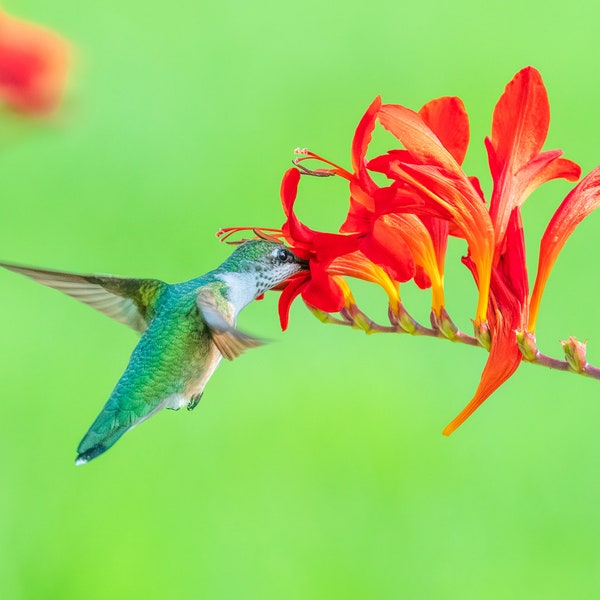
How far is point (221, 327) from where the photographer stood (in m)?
1.00

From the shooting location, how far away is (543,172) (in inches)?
40.1

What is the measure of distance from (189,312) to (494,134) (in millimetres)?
373

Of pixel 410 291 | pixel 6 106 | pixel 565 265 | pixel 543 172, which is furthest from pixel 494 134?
pixel 565 265

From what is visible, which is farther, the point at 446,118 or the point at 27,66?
the point at 27,66

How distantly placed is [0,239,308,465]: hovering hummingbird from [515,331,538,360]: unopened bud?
0.74 ft

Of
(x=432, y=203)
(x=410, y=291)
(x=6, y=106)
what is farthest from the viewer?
(x=410, y=291)

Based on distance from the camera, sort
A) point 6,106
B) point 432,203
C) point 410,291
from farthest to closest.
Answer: point 410,291 < point 6,106 < point 432,203

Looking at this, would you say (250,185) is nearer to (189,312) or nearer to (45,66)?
(45,66)

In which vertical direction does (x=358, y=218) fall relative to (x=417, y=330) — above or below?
above

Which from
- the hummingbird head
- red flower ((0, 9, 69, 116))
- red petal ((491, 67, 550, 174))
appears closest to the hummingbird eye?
the hummingbird head

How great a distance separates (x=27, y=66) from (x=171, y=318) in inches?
46.8

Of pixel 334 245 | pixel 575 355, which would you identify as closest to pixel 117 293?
pixel 334 245

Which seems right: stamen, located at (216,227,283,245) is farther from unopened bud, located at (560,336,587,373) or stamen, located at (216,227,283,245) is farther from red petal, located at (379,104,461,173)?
unopened bud, located at (560,336,587,373)

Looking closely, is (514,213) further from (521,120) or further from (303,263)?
(303,263)
